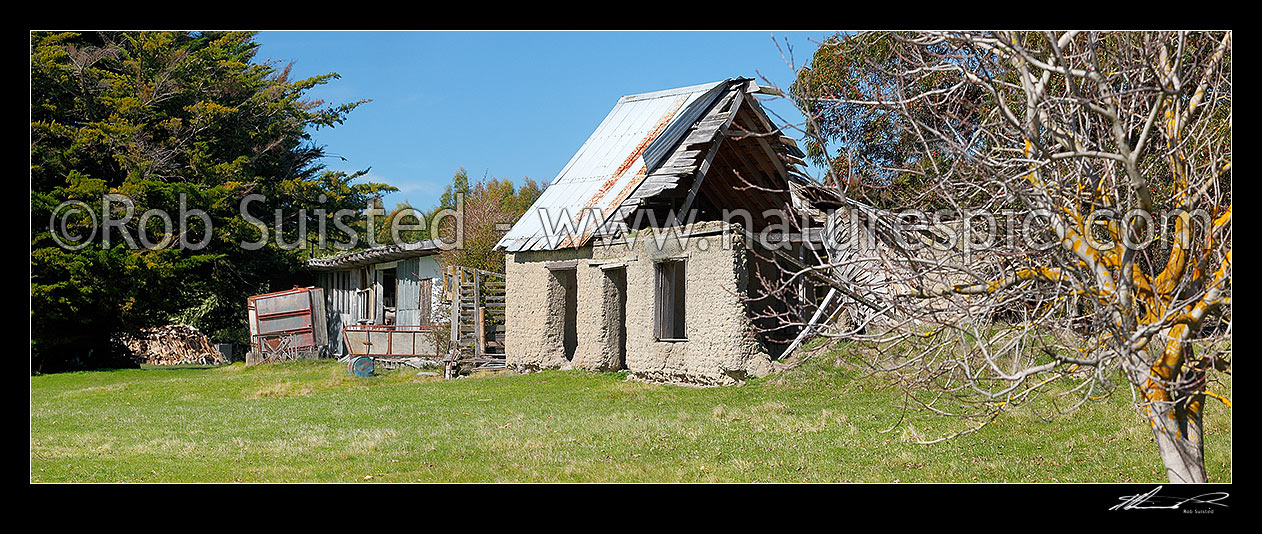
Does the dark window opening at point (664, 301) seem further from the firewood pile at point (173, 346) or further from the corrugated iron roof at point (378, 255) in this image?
the firewood pile at point (173, 346)

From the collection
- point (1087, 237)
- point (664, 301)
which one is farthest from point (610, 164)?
point (1087, 237)

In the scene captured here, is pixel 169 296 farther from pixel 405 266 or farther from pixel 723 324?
pixel 723 324

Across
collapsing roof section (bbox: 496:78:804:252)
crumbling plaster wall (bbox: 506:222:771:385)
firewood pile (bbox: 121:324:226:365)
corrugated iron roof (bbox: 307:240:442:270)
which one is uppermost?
collapsing roof section (bbox: 496:78:804:252)

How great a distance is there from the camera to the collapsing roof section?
17.5 metres

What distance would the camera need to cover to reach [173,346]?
3039 centimetres

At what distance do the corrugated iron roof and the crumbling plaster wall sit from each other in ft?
Answer: 17.4

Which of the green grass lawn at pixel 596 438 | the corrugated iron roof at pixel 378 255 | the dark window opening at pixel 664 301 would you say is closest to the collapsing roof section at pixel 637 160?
the dark window opening at pixel 664 301

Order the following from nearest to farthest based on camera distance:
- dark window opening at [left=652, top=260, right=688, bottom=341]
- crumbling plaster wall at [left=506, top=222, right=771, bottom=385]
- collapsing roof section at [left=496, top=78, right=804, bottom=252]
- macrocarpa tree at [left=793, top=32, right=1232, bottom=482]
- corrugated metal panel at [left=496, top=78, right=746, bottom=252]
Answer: macrocarpa tree at [left=793, top=32, right=1232, bottom=482], crumbling plaster wall at [left=506, top=222, right=771, bottom=385], dark window opening at [left=652, top=260, right=688, bottom=341], collapsing roof section at [left=496, top=78, right=804, bottom=252], corrugated metal panel at [left=496, top=78, right=746, bottom=252]

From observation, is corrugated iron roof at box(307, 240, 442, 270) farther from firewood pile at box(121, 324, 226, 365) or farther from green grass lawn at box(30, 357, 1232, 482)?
green grass lawn at box(30, 357, 1232, 482)

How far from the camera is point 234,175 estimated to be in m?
31.9

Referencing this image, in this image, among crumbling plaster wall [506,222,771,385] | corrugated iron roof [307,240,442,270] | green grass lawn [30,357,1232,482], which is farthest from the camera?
corrugated iron roof [307,240,442,270]

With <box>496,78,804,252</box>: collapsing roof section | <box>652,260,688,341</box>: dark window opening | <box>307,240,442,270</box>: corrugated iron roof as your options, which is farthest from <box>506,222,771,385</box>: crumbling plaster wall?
<box>307,240,442,270</box>: corrugated iron roof

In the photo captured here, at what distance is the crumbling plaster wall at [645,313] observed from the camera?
15.2 m

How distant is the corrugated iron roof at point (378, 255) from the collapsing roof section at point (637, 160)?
4577 mm
